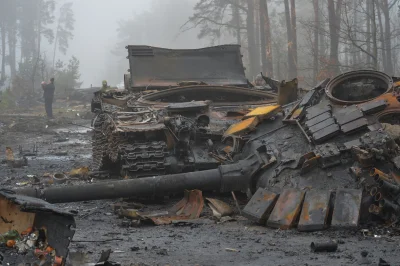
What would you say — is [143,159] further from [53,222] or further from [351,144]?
[53,222]

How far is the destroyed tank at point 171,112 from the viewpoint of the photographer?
792cm

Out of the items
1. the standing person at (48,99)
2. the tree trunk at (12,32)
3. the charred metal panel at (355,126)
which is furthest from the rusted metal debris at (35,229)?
the tree trunk at (12,32)

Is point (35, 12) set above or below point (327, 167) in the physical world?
above

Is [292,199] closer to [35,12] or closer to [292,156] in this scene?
[292,156]

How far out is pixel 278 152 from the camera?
7.28m

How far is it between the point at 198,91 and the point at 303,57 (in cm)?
2849

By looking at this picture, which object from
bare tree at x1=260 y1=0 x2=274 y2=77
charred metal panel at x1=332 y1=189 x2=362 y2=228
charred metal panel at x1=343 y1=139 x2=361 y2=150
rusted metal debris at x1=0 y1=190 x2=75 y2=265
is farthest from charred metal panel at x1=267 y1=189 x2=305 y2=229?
→ bare tree at x1=260 y1=0 x2=274 y2=77

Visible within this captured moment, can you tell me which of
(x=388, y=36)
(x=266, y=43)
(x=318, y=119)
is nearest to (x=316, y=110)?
(x=318, y=119)

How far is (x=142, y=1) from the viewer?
468 feet

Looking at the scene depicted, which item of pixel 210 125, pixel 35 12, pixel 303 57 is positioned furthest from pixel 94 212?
pixel 35 12

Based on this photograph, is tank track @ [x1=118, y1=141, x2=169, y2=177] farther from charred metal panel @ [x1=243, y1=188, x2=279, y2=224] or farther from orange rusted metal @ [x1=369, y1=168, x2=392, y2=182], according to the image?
orange rusted metal @ [x1=369, y1=168, x2=392, y2=182]

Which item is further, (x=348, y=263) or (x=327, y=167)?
(x=327, y=167)

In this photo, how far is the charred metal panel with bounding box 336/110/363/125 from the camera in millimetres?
6765

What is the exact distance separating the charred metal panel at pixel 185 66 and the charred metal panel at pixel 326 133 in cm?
535
